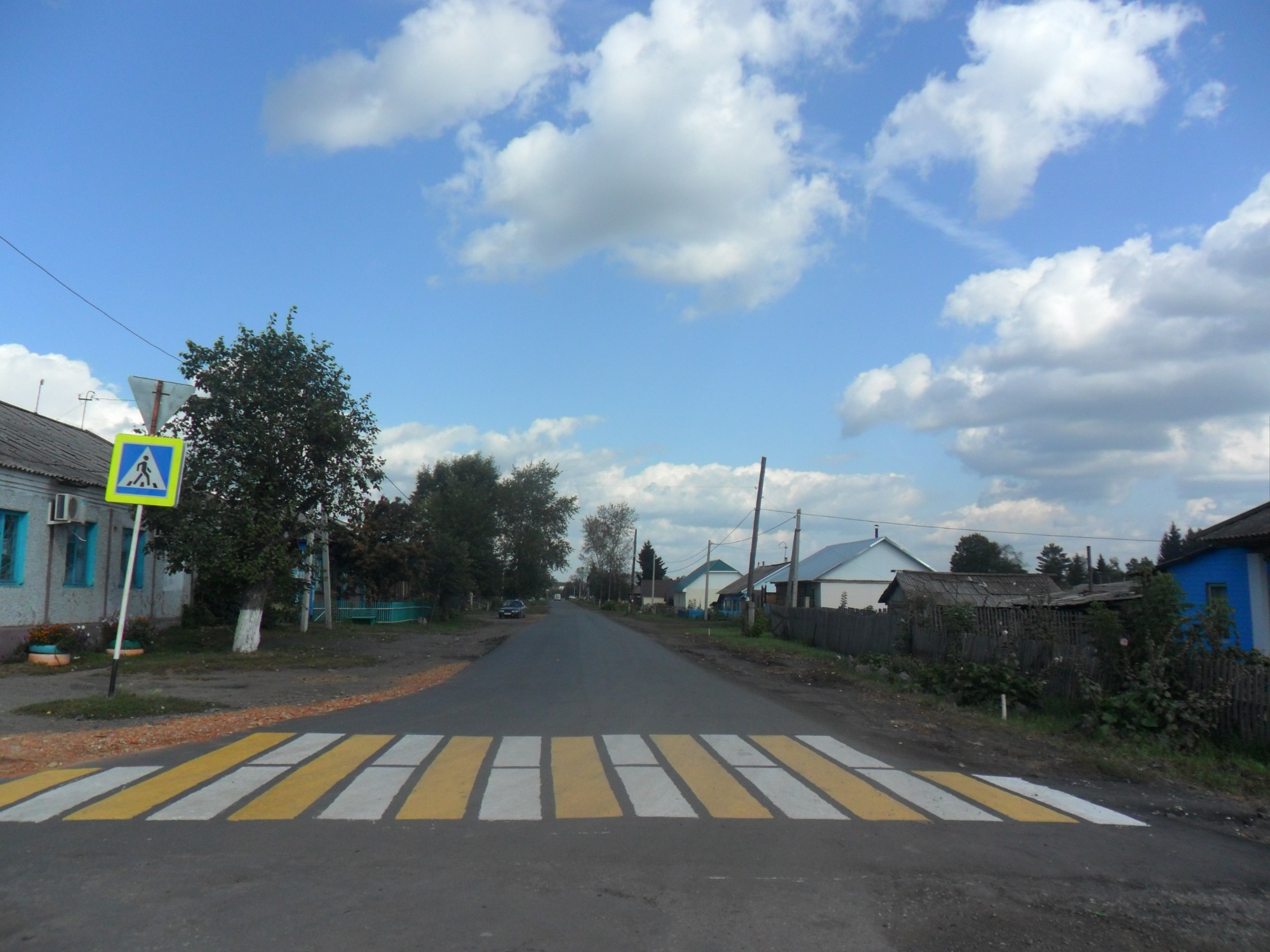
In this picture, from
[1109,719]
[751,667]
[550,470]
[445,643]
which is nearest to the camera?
[1109,719]

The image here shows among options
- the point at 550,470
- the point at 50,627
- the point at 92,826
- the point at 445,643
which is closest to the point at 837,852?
the point at 92,826

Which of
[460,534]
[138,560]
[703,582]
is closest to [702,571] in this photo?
[703,582]

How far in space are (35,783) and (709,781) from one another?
5.75 metres

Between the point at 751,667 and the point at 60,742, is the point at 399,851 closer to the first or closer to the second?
the point at 60,742

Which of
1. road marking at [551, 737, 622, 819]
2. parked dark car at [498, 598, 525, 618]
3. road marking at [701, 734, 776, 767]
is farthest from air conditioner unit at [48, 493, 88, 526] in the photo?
parked dark car at [498, 598, 525, 618]

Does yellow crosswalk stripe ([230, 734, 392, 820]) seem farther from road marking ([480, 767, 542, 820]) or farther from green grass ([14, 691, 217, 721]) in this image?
green grass ([14, 691, 217, 721])

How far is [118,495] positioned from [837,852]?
10.6 meters

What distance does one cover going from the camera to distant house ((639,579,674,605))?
4828 inches

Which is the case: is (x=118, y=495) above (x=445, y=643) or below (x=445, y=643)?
above

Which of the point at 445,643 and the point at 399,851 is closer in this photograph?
the point at 399,851

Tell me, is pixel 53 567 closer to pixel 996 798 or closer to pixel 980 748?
pixel 980 748

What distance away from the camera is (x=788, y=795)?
7875 mm

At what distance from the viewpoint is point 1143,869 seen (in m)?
6.09

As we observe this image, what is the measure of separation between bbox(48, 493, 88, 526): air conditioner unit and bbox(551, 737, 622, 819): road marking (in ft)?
47.2
